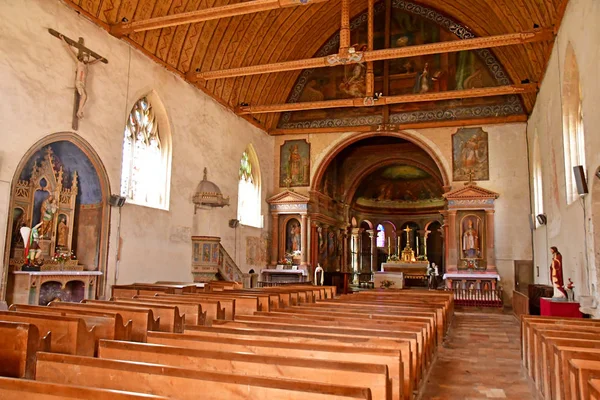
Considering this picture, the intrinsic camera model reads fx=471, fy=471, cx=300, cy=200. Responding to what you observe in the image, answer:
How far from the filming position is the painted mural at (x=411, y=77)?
16.9 meters

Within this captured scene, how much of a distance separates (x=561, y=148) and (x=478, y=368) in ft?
21.6

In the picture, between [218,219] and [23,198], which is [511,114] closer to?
Result: [218,219]

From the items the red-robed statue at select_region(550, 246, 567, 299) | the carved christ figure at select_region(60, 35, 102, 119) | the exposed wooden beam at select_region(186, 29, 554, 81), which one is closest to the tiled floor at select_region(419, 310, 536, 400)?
the red-robed statue at select_region(550, 246, 567, 299)

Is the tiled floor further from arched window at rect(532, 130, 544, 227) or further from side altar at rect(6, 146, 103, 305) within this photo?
side altar at rect(6, 146, 103, 305)

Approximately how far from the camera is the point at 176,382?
2.24m

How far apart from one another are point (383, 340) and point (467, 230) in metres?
14.4

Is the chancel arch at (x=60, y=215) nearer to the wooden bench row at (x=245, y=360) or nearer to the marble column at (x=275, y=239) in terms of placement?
the wooden bench row at (x=245, y=360)

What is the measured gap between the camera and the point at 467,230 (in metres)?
16.9

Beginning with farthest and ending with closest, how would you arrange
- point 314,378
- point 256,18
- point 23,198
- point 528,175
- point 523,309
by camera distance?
point 528,175 → point 256,18 → point 523,309 → point 23,198 → point 314,378

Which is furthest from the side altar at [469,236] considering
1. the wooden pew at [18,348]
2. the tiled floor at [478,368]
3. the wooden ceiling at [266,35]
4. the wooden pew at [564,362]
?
the wooden pew at [18,348]

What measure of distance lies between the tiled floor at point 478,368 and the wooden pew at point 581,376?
1.87m

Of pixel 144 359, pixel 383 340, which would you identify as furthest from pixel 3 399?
pixel 383 340

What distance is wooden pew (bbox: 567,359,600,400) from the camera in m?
2.48

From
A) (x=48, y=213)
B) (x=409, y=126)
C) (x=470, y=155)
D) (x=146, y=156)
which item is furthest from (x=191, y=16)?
(x=470, y=155)
